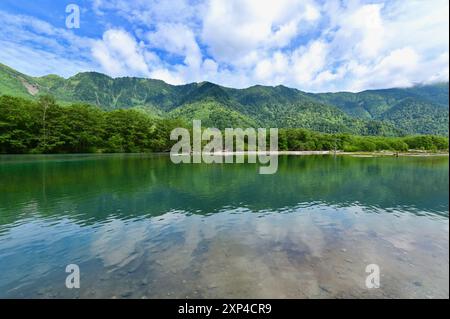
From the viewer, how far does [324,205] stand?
25.4m

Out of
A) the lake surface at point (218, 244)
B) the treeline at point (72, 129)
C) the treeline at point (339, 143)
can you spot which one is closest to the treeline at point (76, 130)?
the treeline at point (72, 129)

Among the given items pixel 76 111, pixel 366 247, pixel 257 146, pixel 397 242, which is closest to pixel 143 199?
pixel 366 247

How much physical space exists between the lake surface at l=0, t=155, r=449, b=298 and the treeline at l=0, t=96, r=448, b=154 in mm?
72350

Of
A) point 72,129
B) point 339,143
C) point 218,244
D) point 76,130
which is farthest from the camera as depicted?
point 339,143

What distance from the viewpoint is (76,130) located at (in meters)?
100

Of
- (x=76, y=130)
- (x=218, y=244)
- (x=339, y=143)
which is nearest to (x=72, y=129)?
(x=76, y=130)

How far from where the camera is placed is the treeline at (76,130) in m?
85.7

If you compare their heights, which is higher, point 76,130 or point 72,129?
point 72,129

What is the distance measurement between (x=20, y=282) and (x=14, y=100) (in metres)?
108

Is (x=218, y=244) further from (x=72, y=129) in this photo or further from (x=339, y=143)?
(x=339, y=143)

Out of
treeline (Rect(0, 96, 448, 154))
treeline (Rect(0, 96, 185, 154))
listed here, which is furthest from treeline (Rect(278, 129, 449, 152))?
treeline (Rect(0, 96, 185, 154))

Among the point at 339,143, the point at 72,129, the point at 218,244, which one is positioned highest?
the point at 72,129

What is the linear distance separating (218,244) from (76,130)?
4135 inches

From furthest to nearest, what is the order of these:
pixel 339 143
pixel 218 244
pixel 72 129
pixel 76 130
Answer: pixel 339 143 → pixel 76 130 → pixel 72 129 → pixel 218 244
